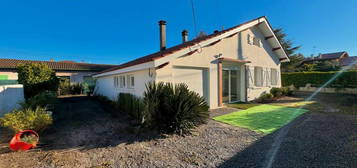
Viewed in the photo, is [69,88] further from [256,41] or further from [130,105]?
[256,41]

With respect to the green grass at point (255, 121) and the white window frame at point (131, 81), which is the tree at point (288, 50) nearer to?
the green grass at point (255, 121)

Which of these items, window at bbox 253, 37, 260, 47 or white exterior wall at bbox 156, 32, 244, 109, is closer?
white exterior wall at bbox 156, 32, 244, 109

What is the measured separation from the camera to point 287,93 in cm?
1297

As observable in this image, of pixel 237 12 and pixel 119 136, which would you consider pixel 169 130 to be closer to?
pixel 119 136

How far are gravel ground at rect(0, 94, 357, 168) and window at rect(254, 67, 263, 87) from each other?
19.9 feet

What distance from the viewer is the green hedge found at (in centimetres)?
1272

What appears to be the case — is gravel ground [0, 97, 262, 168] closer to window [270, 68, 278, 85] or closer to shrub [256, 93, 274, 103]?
shrub [256, 93, 274, 103]

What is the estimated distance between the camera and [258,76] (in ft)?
37.6

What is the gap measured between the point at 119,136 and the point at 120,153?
1.17 metres

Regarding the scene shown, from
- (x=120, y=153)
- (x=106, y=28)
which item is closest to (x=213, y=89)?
(x=120, y=153)

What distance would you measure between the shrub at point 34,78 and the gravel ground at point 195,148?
8925 mm

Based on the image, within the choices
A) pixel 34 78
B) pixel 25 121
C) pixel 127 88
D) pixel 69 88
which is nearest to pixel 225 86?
pixel 127 88

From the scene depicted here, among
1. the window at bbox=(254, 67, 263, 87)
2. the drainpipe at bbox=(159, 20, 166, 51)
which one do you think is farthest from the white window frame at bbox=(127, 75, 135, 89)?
the window at bbox=(254, 67, 263, 87)

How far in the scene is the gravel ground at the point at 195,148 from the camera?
3.09 meters
